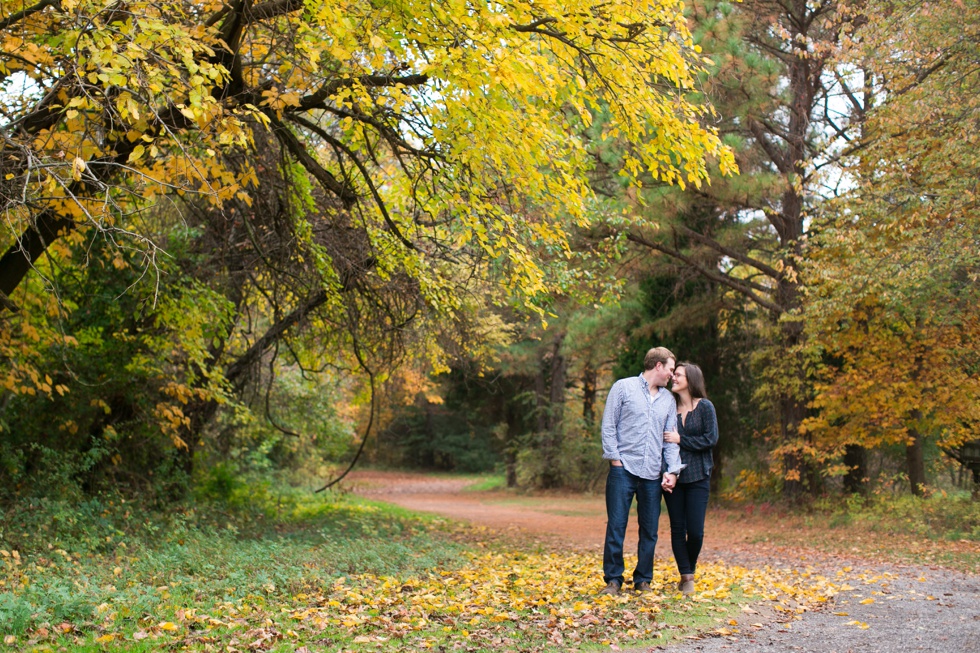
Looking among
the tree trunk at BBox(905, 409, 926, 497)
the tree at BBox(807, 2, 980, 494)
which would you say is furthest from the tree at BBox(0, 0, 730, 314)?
the tree trunk at BBox(905, 409, 926, 497)

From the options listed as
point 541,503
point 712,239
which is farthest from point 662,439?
point 541,503

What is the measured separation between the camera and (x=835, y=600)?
616cm

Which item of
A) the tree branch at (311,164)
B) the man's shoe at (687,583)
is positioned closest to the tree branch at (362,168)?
the tree branch at (311,164)

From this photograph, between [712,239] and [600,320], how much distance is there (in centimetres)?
456

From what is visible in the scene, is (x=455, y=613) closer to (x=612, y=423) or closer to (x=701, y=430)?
(x=612, y=423)

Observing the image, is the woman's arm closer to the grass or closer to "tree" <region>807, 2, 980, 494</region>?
the grass

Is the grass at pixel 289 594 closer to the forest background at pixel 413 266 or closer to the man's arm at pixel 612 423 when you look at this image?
the forest background at pixel 413 266

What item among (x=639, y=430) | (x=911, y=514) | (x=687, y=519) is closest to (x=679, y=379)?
(x=639, y=430)

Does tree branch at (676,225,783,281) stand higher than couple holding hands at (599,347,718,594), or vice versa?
tree branch at (676,225,783,281)

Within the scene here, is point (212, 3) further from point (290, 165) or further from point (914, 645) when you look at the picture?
point (914, 645)

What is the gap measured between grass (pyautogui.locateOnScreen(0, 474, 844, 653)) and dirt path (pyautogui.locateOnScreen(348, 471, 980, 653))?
46cm

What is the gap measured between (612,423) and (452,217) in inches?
141

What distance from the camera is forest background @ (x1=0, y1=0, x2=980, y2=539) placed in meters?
6.28

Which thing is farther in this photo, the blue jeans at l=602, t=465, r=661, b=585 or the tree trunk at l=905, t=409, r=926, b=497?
the tree trunk at l=905, t=409, r=926, b=497
